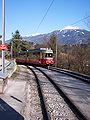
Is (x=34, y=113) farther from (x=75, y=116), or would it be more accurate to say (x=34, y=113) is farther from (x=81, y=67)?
(x=81, y=67)

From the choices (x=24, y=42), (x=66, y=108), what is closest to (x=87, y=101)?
(x=66, y=108)

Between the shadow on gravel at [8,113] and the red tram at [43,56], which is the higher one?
the red tram at [43,56]

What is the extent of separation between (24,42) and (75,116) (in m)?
123

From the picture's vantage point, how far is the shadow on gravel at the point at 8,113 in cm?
954

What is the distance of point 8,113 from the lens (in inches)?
403

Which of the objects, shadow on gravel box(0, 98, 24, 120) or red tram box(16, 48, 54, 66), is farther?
red tram box(16, 48, 54, 66)

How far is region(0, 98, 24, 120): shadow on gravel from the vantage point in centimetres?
954

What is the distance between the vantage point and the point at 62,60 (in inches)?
2345

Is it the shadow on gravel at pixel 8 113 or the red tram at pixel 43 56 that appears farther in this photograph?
Result: the red tram at pixel 43 56

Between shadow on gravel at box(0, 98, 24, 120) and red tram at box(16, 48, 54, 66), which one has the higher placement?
red tram at box(16, 48, 54, 66)

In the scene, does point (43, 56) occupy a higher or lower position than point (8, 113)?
higher

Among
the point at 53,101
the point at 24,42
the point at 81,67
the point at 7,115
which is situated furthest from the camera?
the point at 24,42

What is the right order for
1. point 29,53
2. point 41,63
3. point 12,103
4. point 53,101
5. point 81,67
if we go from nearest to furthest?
point 12,103 < point 53,101 < point 81,67 < point 41,63 < point 29,53

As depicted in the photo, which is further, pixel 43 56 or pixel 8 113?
pixel 43 56
